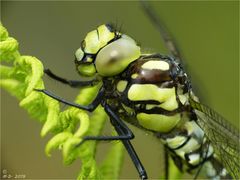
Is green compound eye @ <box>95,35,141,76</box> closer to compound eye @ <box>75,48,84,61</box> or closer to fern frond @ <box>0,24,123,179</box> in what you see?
compound eye @ <box>75,48,84,61</box>

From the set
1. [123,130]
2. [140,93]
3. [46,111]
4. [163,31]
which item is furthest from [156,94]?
[163,31]

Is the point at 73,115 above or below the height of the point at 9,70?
below

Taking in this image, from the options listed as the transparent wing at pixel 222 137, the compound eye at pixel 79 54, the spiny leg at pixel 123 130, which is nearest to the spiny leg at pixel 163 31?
the transparent wing at pixel 222 137

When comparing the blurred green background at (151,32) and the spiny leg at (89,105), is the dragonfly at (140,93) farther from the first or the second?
the blurred green background at (151,32)

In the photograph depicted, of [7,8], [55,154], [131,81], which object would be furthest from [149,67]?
[7,8]

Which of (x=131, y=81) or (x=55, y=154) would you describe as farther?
(x=55, y=154)

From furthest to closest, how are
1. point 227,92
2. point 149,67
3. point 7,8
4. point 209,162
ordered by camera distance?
point 227,92 → point 7,8 → point 209,162 → point 149,67

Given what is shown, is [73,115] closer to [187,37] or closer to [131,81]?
[131,81]
